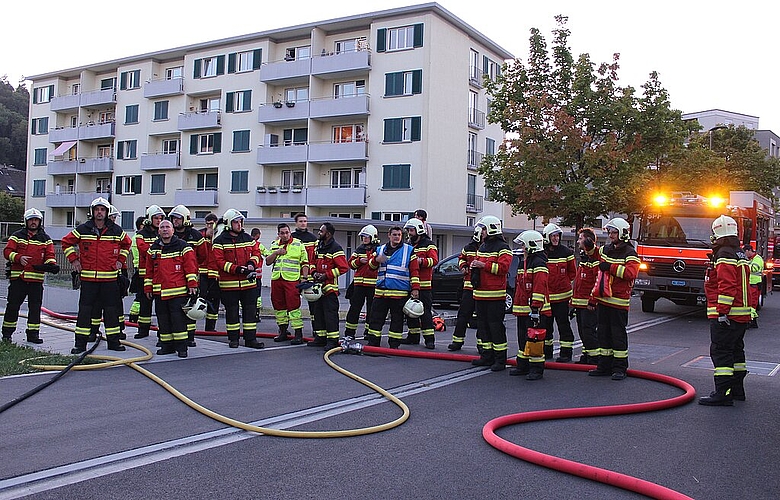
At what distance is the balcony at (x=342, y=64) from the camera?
40.2 m

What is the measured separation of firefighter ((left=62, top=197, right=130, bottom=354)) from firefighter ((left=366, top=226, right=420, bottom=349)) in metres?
3.69

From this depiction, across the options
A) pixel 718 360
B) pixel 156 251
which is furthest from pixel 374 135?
pixel 718 360

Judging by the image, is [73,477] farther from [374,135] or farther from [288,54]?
[288,54]

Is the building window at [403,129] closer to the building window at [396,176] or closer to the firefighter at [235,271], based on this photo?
the building window at [396,176]

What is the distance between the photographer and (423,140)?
1531 inches

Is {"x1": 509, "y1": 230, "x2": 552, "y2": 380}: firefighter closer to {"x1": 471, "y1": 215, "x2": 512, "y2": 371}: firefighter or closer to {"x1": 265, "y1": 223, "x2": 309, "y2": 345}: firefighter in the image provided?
{"x1": 471, "y1": 215, "x2": 512, "y2": 371}: firefighter

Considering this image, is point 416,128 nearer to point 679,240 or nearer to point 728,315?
point 679,240

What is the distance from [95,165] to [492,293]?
50.5 meters

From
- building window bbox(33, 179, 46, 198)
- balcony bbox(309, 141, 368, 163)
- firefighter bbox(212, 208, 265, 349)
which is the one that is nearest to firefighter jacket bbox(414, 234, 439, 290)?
firefighter bbox(212, 208, 265, 349)

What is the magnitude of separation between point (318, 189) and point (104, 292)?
3191cm

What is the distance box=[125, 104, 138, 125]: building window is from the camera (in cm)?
5106

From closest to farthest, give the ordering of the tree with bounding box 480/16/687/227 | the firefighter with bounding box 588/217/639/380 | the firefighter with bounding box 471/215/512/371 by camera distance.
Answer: the firefighter with bounding box 588/217/639/380 → the firefighter with bounding box 471/215/512/371 → the tree with bounding box 480/16/687/227

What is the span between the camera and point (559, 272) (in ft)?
33.1

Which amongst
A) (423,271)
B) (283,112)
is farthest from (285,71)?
(423,271)
